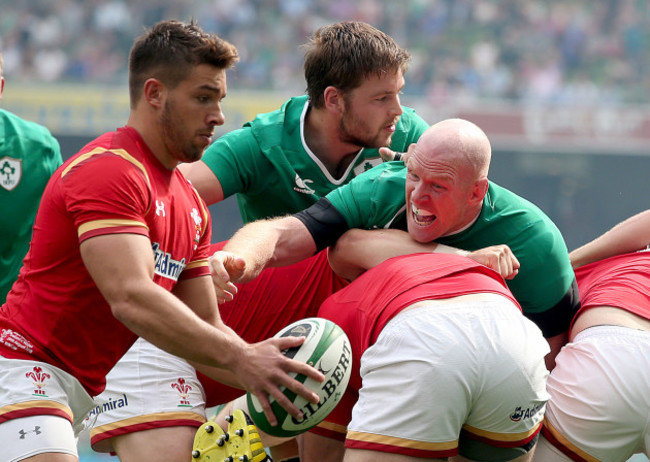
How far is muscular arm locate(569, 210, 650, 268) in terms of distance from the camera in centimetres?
426

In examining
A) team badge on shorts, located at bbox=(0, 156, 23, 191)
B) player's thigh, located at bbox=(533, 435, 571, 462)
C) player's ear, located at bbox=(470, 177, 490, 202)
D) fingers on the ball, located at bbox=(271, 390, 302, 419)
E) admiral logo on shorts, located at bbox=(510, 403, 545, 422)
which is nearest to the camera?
fingers on the ball, located at bbox=(271, 390, 302, 419)

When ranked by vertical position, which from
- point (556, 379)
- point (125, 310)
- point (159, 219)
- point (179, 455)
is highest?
point (159, 219)

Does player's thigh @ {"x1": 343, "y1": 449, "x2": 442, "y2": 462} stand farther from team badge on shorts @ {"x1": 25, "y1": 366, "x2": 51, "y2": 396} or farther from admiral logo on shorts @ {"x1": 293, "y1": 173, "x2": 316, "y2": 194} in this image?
admiral logo on shorts @ {"x1": 293, "y1": 173, "x2": 316, "y2": 194}

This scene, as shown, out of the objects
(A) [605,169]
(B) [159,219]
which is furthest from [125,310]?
(A) [605,169]

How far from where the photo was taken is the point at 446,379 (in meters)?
3.04

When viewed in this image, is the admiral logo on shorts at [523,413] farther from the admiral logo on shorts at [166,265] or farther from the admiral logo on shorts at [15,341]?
the admiral logo on shorts at [15,341]

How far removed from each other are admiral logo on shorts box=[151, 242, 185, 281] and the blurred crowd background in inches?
566

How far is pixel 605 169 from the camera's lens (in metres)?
16.9

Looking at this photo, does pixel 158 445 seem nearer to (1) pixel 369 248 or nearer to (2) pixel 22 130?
(1) pixel 369 248

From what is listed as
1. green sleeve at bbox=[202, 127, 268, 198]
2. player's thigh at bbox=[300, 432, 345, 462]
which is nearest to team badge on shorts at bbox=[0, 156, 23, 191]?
green sleeve at bbox=[202, 127, 268, 198]

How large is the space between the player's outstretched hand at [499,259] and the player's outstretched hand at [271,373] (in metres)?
0.90

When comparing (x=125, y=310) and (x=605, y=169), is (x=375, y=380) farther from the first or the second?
(x=605, y=169)

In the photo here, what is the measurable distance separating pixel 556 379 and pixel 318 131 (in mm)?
1828

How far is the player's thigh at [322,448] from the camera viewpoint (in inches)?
146
